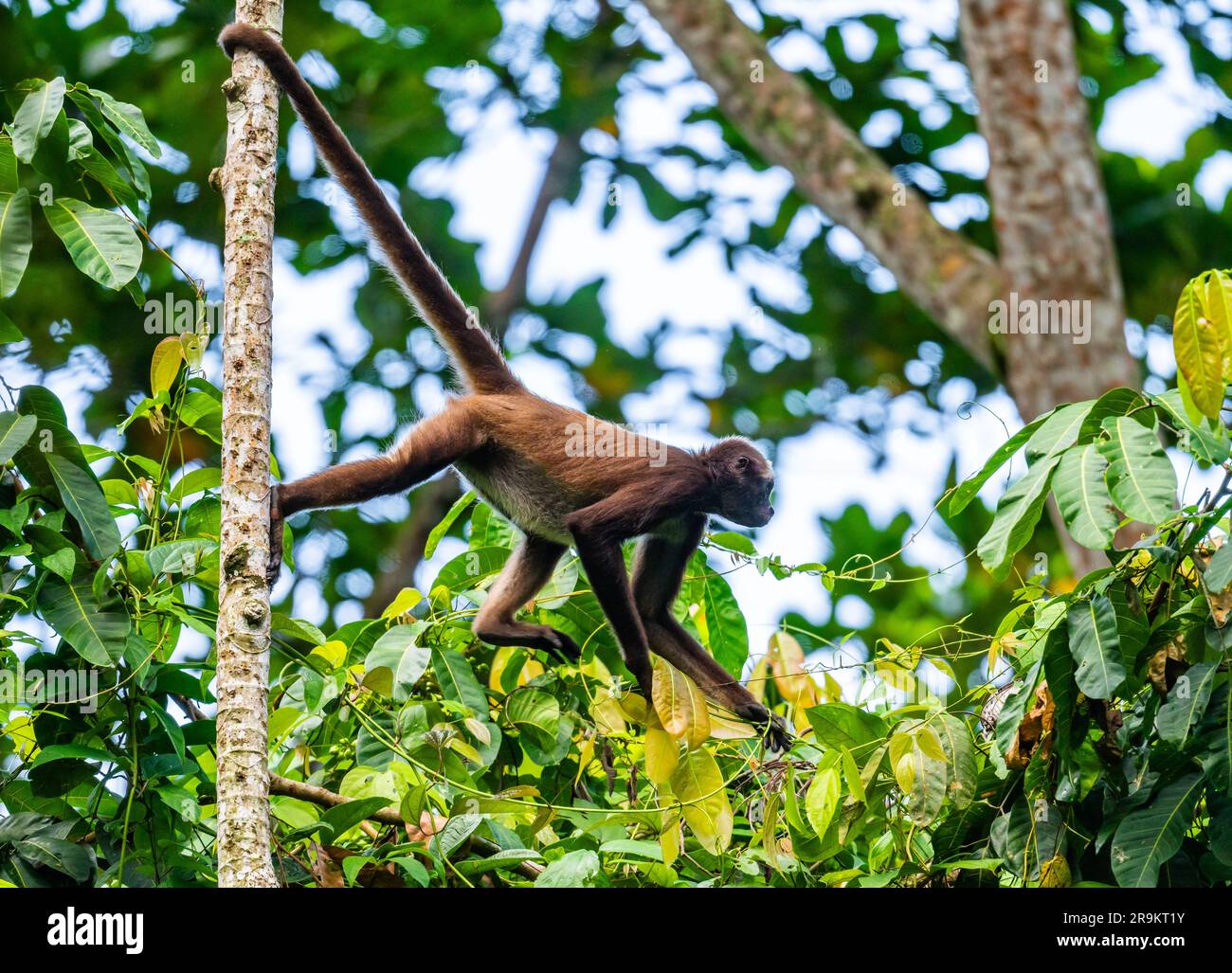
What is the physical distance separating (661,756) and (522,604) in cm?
195

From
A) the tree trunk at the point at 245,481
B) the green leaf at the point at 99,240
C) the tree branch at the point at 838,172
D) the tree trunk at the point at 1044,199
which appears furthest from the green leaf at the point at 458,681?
the tree branch at the point at 838,172

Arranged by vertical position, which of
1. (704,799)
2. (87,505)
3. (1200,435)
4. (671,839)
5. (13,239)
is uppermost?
(13,239)

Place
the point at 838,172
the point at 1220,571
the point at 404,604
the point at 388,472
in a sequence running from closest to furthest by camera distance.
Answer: the point at 1220,571 < the point at 404,604 < the point at 388,472 < the point at 838,172

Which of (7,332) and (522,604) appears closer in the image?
(7,332)

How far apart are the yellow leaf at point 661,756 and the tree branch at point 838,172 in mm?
5117

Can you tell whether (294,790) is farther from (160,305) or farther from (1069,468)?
(1069,468)

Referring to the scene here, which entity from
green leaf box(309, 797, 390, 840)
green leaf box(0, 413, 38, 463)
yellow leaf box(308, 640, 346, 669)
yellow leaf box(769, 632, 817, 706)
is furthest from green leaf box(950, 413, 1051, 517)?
green leaf box(0, 413, 38, 463)

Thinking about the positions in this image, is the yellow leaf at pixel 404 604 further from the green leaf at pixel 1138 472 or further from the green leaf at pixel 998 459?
the green leaf at pixel 1138 472

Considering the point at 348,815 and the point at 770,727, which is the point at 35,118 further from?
the point at 770,727

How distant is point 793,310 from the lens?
12.8 m

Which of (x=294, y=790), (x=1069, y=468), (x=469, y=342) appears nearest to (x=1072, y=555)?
(x=469, y=342)

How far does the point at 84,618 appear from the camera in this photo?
4094mm

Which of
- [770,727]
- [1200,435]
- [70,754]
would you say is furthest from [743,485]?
[70,754]

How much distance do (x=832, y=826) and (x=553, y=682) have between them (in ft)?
4.59
